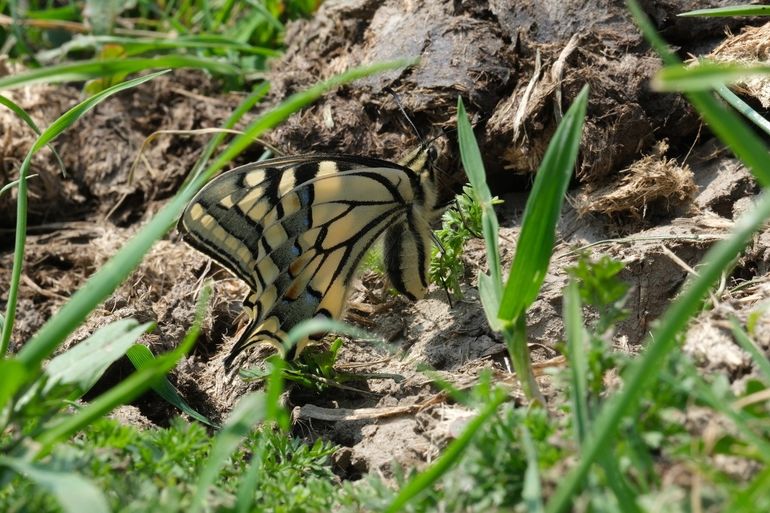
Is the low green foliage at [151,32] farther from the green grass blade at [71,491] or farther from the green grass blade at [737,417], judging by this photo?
the green grass blade at [737,417]

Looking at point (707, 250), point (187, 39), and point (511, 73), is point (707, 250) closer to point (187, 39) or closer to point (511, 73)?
point (511, 73)

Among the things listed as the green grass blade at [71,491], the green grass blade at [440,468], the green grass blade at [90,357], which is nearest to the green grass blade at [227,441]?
the green grass blade at [71,491]

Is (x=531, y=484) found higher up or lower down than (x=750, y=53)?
lower down

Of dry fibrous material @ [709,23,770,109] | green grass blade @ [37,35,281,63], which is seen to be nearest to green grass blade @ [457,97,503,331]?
dry fibrous material @ [709,23,770,109]

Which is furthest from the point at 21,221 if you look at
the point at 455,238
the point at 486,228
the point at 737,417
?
the point at 737,417

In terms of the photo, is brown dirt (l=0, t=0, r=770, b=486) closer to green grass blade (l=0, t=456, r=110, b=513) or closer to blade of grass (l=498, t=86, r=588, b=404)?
blade of grass (l=498, t=86, r=588, b=404)

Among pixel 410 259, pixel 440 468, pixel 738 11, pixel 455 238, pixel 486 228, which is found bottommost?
pixel 410 259

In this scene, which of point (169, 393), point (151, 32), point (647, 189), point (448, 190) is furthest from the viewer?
point (151, 32)

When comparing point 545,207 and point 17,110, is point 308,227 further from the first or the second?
point 545,207
